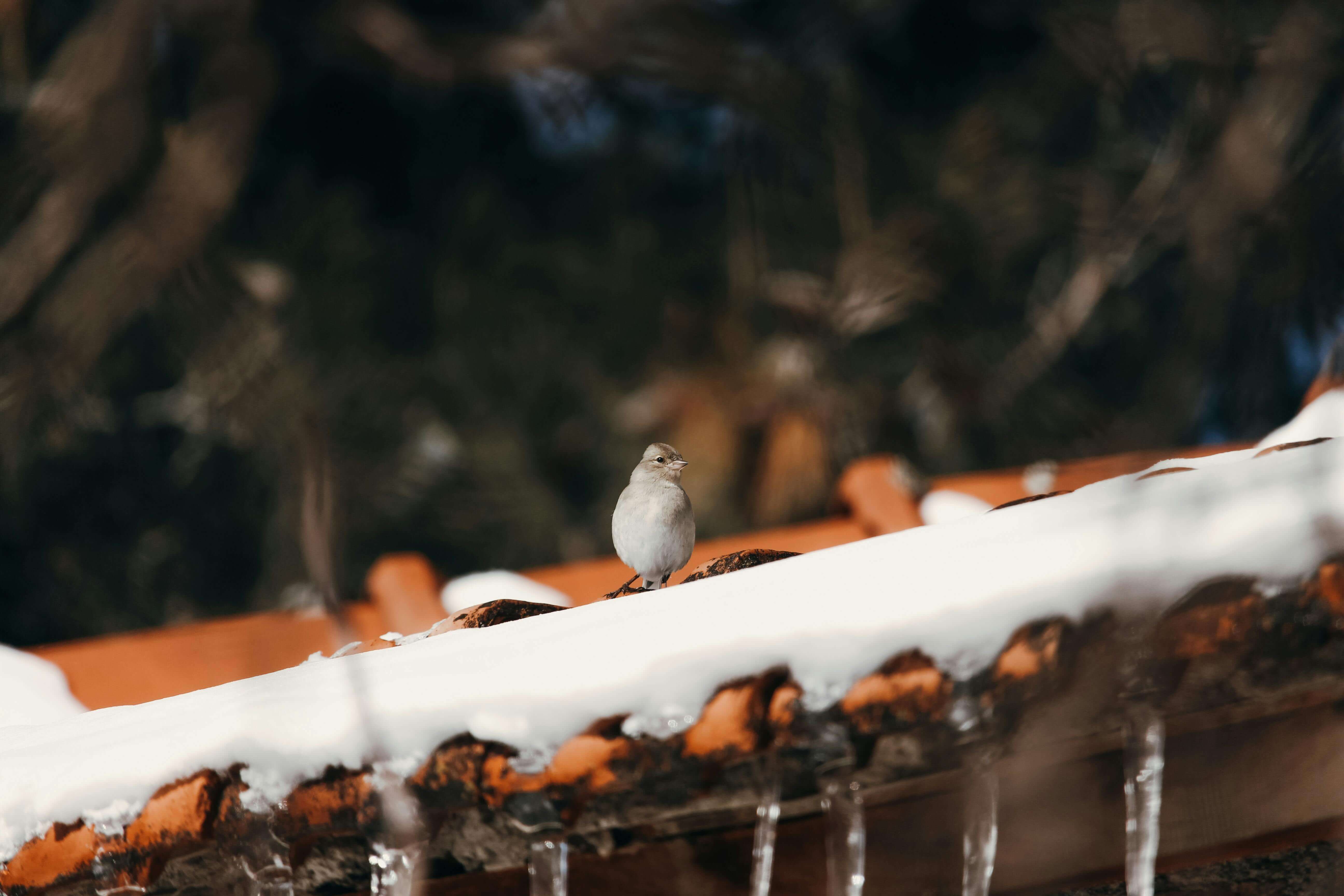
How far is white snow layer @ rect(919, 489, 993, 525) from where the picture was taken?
2027 mm

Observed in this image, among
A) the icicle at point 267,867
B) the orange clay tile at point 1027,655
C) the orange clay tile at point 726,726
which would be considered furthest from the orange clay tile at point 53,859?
the orange clay tile at point 1027,655

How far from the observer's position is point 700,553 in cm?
211

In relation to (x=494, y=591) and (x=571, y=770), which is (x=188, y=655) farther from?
(x=571, y=770)

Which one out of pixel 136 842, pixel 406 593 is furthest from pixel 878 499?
pixel 136 842

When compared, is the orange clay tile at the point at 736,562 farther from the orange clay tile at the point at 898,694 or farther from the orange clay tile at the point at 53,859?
the orange clay tile at the point at 53,859

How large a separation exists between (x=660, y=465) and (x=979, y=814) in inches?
18.1

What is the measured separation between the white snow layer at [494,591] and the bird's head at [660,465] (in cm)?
61

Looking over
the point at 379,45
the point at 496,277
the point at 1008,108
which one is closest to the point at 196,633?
the point at 496,277

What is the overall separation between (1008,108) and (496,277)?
2.47 meters

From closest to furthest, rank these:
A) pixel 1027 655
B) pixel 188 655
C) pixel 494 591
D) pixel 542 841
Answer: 1. pixel 1027 655
2. pixel 542 841
3. pixel 494 591
4. pixel 188 655

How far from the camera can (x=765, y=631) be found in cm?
76

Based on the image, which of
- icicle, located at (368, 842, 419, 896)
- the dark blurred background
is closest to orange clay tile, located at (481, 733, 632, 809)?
icicle, located at (368, 842, 419, 896)

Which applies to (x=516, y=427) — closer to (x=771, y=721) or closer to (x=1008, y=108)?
(x=1008, y=108)

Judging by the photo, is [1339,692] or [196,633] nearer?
[1339,692]
